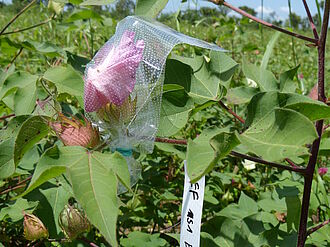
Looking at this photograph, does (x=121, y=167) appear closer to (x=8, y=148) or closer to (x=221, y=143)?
(x=221, y=143)

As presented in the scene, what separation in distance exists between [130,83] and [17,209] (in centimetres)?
62

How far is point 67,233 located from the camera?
0.99 metres

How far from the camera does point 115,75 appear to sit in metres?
0.68

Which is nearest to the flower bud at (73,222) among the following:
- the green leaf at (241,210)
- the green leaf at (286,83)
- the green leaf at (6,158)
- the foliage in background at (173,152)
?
the foliage in background at (173,152)

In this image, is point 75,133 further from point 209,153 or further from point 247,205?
point 247,205

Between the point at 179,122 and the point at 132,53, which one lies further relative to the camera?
the point at 179,122

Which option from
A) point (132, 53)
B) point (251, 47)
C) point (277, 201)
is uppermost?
point (132, 53)

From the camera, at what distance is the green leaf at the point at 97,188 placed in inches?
20.3

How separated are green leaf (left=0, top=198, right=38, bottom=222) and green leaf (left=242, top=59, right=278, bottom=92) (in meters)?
0.64

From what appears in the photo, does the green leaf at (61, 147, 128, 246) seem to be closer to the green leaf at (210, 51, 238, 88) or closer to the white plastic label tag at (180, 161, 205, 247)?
the white plastic label tag at (180, 161, 205, 247)

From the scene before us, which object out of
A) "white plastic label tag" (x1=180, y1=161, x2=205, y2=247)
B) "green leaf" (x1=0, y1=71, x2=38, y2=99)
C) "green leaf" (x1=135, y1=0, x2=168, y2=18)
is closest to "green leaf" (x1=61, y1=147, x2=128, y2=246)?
"white plastic label tag" (x1=180, y1=161, x2=205, y2=247)

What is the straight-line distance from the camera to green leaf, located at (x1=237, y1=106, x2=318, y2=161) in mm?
514

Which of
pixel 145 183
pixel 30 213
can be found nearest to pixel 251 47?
pixel 145 183

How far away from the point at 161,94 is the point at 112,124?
0.34 feet
